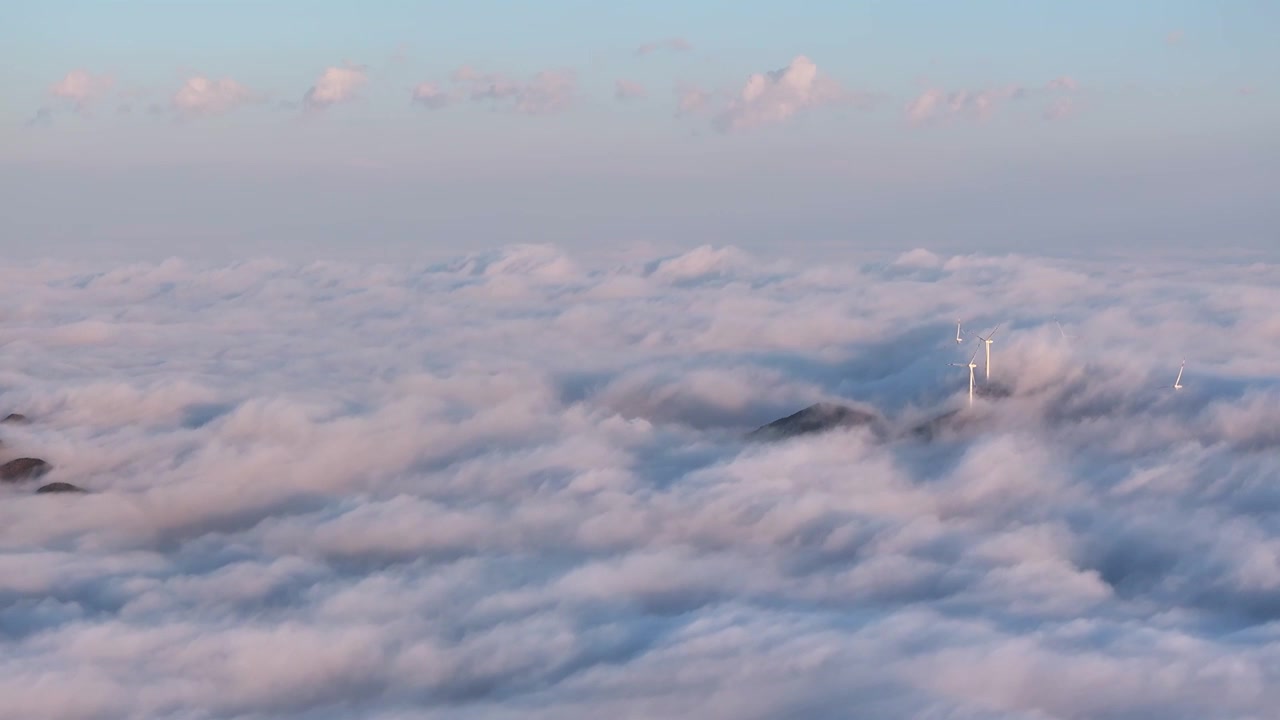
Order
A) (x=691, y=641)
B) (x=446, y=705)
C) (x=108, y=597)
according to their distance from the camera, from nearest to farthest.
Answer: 1. (x=446, y=705)
2. (x=691, y=641)
3. (x=108, y=597)

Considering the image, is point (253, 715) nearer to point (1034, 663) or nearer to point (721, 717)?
point (721, 717)

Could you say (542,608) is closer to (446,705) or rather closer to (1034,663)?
(446,705)

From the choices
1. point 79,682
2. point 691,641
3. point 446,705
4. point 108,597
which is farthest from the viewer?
point 108,597

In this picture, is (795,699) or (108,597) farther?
(108,597)

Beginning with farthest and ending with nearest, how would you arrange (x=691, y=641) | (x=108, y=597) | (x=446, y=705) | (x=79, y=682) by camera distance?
(x=108, y=597) → (x=691, y=641) → (x=446, y=705) → (x=79, y=682)

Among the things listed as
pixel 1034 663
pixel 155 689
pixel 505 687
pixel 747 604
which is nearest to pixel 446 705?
pixel 505 687

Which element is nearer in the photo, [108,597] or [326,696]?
[326,696]

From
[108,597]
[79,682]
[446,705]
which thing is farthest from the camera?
[108,597]

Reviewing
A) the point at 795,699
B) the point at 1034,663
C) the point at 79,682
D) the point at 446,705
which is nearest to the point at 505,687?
the point at 446,705

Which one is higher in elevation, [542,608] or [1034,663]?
[542,608]
